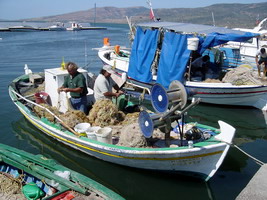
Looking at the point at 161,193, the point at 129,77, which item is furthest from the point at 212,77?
the point at 161,193

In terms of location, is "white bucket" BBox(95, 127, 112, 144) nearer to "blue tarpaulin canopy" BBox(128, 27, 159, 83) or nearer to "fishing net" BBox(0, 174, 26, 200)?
"fishing net" BBox(0, 174, 26, 200)

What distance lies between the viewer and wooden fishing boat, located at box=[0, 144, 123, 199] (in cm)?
482

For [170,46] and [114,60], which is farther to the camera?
[114,60]

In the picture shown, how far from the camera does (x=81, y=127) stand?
7508 mm

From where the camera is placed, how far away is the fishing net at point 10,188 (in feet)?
16.3

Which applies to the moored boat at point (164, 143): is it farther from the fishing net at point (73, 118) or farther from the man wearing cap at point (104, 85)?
the man wearing cap at point (104, 85)

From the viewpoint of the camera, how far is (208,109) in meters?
12.6

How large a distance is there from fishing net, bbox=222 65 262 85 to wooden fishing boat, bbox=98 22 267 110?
0.06 metres

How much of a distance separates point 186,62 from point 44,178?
8257 mm

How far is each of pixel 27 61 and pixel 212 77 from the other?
16.7 metres

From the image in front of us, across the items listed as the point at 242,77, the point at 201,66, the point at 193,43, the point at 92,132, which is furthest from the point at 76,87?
the point at 242,77

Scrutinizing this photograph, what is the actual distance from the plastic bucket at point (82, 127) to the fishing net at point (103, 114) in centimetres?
28

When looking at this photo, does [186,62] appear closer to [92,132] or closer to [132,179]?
[92,132]

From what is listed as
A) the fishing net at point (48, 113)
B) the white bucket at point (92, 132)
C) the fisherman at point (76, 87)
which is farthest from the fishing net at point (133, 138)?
the fishing net at point (48, 113)
